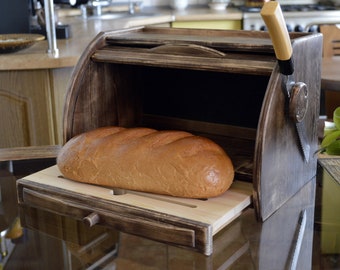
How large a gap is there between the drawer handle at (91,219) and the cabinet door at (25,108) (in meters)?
1.25

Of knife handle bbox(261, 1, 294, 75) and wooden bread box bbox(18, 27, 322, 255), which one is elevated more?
knife handle bbox(261, 1, 294, 75)

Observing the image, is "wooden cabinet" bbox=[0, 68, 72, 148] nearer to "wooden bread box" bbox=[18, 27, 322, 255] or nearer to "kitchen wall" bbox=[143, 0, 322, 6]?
"wooden bread box" bbox=[18, 27, 322, 255]

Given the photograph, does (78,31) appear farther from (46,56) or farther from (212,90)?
(212,90)

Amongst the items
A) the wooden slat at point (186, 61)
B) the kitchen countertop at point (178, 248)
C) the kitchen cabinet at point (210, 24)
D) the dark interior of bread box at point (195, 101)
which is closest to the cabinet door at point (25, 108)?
the dark interior of bread box at point (195, 101)

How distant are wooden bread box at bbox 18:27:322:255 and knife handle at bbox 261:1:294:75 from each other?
0.02m

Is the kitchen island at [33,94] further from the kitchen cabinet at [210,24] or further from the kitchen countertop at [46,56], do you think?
the kitchen cabinet at [210,24]

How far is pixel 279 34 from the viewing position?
0.81 m

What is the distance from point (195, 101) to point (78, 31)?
1706 millimetres

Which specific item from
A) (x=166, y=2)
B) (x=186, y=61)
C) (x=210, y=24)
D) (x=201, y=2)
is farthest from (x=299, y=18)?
(x=186, y=61)

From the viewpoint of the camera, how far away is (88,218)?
88 centimetres

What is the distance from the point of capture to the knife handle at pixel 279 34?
0.77 m

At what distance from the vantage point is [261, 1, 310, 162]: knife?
0.78m

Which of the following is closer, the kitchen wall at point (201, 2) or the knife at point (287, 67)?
the knife at point (287, 67)

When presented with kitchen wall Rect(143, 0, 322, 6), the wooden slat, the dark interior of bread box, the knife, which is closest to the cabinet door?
the dark interior of bread box
